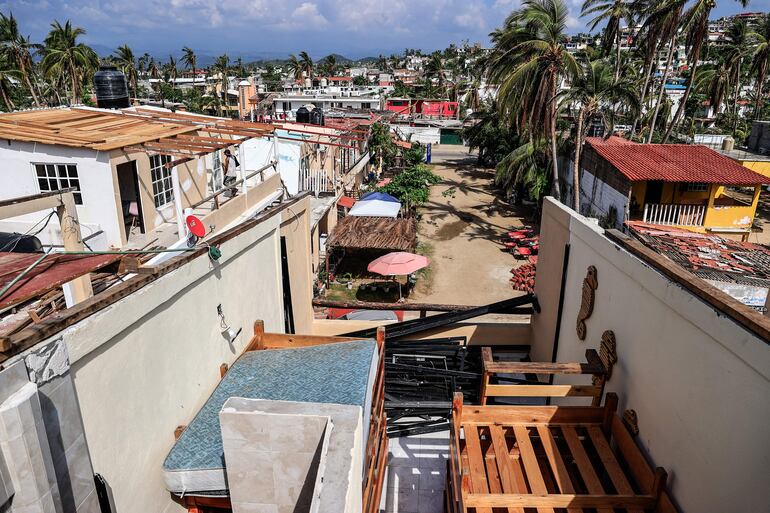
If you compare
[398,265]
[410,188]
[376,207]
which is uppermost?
[376,207]

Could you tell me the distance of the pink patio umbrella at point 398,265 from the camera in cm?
1969

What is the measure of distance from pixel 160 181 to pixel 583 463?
Result: 11.1m

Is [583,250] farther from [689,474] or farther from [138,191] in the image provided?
[138,191]

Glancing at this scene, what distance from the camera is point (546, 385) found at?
6.37m

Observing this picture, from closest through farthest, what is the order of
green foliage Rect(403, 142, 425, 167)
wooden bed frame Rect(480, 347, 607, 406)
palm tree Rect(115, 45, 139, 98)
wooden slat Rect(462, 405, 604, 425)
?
wooden slat Rect(462, 405, 604, 425), wooden bed frame Rect(480, 347, 607, 406), green foliage Rect(403, 142, 425, 167), palm tree Rect(115, 45, 139, 98)

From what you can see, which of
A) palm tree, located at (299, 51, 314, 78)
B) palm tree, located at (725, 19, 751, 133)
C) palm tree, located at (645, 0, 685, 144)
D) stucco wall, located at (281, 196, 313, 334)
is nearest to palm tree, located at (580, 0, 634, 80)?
palm tree, located at (645, 0, 685, 144)

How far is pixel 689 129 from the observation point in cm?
5291

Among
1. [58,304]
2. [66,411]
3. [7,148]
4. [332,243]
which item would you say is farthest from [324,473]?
[332,243]

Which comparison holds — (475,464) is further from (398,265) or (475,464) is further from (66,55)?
(66,55)

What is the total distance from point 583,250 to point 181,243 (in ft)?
19.7

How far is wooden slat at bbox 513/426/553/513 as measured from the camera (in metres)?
5.41

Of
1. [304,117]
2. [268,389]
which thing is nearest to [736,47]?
[304,117]

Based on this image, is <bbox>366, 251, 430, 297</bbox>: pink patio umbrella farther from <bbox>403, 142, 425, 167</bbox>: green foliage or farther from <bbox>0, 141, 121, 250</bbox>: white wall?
<bbox>403, 142, 425, 167</bbox>: green foliage

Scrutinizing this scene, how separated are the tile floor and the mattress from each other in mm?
2839
